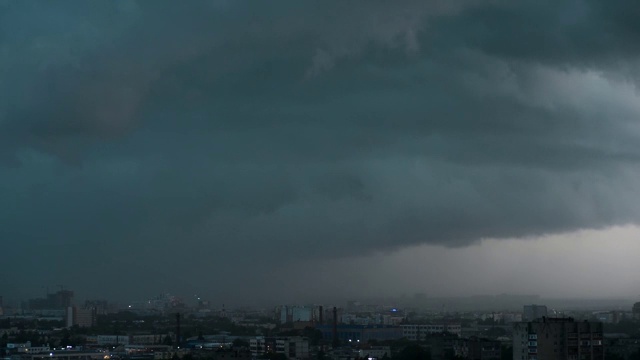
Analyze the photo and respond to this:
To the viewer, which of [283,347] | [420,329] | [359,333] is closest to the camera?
[283,347]

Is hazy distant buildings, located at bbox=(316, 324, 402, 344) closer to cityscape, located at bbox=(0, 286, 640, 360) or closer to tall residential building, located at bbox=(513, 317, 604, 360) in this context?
cityscape, located at bbox=(0, 286, 640, 360)

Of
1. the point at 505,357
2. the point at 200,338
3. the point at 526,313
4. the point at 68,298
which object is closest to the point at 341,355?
the point at 505,357

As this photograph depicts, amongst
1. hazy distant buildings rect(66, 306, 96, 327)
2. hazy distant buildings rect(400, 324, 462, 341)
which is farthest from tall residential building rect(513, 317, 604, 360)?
hazy distant buildings rect(66, 306, 96, 327)

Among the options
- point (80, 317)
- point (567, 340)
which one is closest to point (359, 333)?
point (80, 317)

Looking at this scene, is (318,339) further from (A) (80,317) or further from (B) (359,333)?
(A) (80,317)

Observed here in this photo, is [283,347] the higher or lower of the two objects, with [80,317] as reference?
lower

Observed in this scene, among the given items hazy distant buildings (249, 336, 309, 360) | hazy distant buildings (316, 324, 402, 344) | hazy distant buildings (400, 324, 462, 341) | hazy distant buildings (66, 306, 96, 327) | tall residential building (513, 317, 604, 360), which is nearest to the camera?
tall residential building (513, 317, 604, 360)

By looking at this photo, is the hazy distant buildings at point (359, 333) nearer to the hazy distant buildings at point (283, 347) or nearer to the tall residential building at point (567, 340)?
the hazy distant buildings at point (283, 347)

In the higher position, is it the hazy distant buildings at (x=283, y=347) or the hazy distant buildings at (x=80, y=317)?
the hazy distant buildings at (x=80, y=317)

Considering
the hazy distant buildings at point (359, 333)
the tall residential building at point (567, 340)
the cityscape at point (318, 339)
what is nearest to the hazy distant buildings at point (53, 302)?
the cityscape at point (318, 339)

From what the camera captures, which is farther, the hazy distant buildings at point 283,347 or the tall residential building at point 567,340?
the hazy distant buildings at point 283,347

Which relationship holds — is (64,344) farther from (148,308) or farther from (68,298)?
(148,308)
